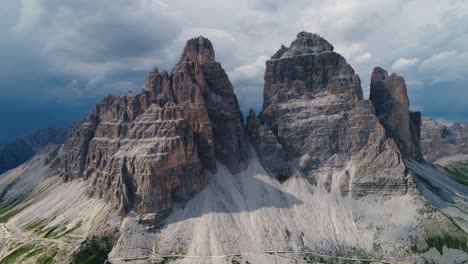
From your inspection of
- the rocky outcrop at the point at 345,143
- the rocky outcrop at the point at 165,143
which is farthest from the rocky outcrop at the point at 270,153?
the rocky outcrop at the point at 165,143

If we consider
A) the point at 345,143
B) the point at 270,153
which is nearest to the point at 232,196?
the point at 270,153

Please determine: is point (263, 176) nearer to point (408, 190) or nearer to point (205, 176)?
point (205, 176)

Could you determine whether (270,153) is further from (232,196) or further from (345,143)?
(345,143)

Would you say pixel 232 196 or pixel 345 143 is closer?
pixel 232 196

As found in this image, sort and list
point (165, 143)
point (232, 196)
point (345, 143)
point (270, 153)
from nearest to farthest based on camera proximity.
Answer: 1. point (165, 143)
2. point (232, 196)
3. point (345, 143)
4. point (270, 153)

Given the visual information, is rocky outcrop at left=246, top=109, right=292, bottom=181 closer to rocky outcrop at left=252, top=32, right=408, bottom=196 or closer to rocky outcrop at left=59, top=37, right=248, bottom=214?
rocky outcrop at left=252, top=32, right=408, bottom=196

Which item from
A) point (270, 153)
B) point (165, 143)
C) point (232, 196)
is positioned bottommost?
point (232, 196)

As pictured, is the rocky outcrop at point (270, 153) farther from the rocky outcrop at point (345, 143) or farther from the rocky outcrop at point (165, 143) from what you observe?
the rocky outcrop at point (165, 143)

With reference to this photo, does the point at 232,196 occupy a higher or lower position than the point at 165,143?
lower
